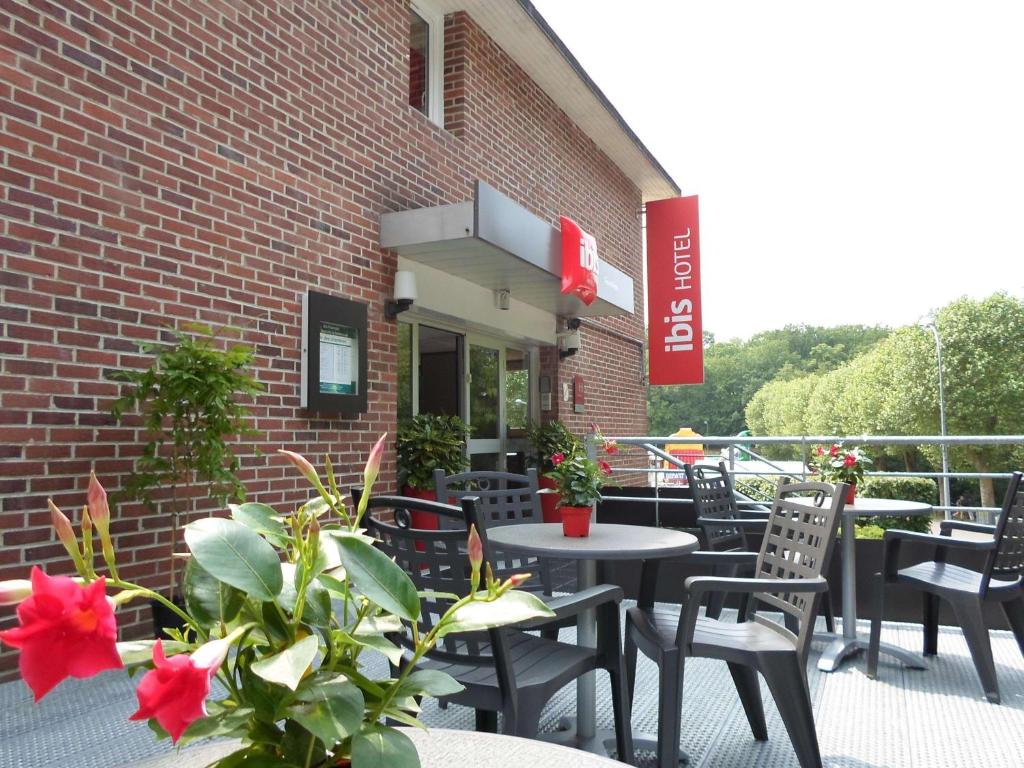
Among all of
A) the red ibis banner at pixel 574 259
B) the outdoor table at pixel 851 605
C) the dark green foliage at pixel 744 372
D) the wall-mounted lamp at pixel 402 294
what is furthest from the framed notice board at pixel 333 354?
the dark green foliage at pixel 744 372

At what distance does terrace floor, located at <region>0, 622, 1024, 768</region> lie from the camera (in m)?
2.50

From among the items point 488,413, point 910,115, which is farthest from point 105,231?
point 910,115

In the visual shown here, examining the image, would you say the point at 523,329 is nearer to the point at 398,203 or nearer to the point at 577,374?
the point at 577,374

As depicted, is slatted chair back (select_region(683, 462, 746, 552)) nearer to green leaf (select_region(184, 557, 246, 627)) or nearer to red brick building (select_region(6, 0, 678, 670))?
red brick building (select_region(6, 0, 678, 670))

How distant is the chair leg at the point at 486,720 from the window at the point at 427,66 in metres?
5.19

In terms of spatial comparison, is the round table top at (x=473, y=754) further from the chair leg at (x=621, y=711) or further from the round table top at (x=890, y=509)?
the round table top at (x=890, y=509)

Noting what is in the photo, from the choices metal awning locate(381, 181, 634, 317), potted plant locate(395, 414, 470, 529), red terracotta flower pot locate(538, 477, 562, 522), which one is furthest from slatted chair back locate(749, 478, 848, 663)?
red terracotta flower pot locate(538, 477, 562, 522)

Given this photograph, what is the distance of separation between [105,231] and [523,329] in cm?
432

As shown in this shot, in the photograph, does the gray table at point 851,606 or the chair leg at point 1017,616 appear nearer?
the chair leg at point 1017,616

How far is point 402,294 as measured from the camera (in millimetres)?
5211

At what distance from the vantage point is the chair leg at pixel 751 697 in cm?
268

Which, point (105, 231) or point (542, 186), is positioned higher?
point (542, 186)

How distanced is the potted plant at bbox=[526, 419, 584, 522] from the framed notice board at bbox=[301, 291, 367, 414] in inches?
109

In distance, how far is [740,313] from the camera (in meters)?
71.1
